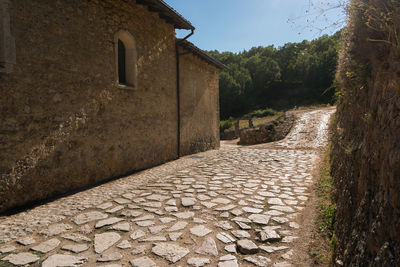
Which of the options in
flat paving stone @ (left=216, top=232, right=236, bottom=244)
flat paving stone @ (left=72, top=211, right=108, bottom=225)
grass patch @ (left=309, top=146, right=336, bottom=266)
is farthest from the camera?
flat paving stone @ (left=72, top=211, right=108, bottom=225)

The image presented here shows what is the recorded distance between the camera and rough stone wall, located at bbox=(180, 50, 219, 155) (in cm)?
901

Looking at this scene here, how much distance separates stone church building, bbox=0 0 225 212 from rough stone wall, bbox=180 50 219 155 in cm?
49

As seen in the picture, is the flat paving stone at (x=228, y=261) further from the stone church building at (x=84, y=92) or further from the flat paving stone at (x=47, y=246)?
the stone church building at (x=84, y=92)

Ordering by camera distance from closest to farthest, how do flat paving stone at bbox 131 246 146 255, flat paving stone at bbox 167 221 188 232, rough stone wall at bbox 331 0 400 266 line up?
rough stone wall at bbox 331 0 400 266 → flat paving stone at bbox 131 246 146 255 → flat paving stone at bbox 167 221 188 232

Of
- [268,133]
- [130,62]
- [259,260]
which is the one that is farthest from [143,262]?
[268,133]

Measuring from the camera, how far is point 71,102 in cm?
471

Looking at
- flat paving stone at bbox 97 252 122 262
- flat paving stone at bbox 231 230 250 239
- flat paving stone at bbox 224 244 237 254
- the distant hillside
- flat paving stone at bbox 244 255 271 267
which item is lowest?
flat paving stone at bbox 244 255 271 267

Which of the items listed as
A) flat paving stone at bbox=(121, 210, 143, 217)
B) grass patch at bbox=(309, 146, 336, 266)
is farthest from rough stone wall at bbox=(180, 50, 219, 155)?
grass patch at bbox=(309, 146, 336, 266)

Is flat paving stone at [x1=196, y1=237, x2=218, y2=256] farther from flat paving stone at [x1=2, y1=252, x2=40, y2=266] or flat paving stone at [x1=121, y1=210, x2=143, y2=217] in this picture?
flat paving stone at [x1=2, y1=252, x2=40, y2=266]

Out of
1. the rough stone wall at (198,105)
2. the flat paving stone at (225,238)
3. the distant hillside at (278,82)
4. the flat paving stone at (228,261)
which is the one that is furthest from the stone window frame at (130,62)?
the distant hillside at (278,82)

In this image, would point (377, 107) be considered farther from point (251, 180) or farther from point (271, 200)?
point (251, 180)

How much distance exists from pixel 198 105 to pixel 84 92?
18.6 feet

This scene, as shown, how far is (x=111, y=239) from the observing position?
9.30 ft

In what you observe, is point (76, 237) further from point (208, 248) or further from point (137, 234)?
point (208, 248)
